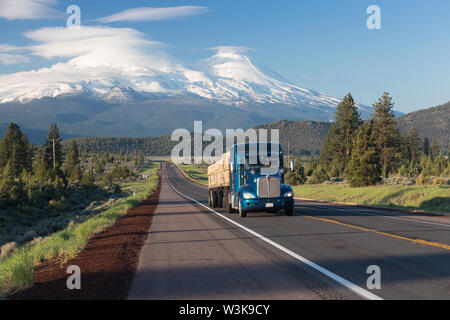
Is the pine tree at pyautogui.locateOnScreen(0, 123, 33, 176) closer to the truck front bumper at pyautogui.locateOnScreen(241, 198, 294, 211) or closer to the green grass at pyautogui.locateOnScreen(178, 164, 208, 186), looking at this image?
the green grass at pyautogui.locateOnScreen(178, 164, 208, 186)

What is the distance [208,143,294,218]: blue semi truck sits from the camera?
19.2 meters

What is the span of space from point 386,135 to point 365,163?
2311cm

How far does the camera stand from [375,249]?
34.8ft

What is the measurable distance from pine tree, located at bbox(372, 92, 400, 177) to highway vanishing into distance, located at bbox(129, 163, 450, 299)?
49948mm

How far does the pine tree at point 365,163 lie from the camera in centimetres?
4280

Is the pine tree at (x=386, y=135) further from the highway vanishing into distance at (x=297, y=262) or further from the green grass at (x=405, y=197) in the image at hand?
the highway vanishing into distance at (x=297, y=262)

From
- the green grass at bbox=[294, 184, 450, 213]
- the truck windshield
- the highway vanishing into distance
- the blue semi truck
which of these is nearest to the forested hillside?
the green grass at bbox=[294, 184, 450, 213]

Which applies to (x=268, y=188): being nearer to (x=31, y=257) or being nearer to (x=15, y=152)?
(x=31, y=257)

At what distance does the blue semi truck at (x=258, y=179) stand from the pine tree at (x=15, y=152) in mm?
69570

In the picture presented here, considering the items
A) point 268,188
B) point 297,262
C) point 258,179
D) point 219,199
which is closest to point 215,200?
point 219,199

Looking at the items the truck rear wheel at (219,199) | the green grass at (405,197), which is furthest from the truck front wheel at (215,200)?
the green grass at (405,197)
